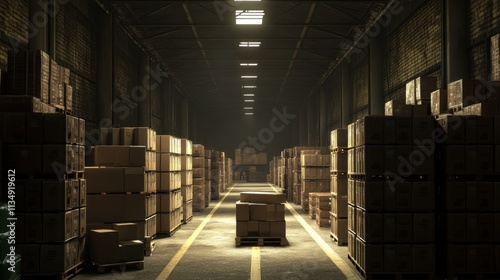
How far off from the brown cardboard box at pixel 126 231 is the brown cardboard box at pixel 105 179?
84cm

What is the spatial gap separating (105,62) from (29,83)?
24.9ft

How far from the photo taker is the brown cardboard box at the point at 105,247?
845 centimetres

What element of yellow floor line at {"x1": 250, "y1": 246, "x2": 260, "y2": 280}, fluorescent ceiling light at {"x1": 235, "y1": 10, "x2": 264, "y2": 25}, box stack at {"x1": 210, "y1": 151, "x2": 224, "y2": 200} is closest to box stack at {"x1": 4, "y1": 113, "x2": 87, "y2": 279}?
yellow floor line at {"x1": 250, "y1": 246, "x2": 260, "y2": 280}

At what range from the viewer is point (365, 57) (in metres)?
20.2

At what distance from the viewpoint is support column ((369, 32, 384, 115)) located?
17.4 meters

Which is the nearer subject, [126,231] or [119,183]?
[126,231]

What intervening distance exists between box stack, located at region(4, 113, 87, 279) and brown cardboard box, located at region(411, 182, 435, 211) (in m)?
5.21

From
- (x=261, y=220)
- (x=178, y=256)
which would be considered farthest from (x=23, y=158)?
(x=261, y=220)

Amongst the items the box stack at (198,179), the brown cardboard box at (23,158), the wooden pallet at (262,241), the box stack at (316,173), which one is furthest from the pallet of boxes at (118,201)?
the box stack at (316,173)

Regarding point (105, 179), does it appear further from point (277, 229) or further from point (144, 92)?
point (144, 92)

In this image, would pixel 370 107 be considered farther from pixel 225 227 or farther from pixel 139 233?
pixel 139 233

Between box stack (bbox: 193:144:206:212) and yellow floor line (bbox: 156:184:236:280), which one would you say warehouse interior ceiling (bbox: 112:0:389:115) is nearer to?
box stack (bbox: 193:144:206:212)

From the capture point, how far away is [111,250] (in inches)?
335

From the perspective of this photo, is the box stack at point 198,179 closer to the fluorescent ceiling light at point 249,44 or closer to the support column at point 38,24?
the fluorescent ceiling light at point 249,44
